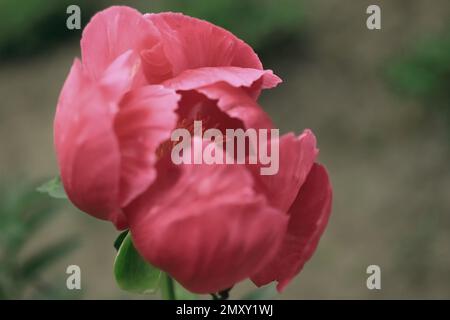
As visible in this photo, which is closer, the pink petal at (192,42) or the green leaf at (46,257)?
the pink petal at (192,42)

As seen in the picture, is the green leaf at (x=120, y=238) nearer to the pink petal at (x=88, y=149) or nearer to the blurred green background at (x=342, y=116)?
the pink petal at (x=88, y=149)

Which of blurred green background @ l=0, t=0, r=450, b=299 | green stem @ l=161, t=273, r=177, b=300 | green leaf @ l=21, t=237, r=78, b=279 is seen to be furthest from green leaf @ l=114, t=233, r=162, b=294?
blurred green background @ l=0, t=0, r=450, b=299

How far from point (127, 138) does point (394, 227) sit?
1351 mm

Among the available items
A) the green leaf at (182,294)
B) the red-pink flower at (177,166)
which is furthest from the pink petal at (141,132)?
the green leaf at (182,294)

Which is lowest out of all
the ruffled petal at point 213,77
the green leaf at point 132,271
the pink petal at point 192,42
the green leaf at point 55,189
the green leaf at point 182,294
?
the green leaf at point 182,294

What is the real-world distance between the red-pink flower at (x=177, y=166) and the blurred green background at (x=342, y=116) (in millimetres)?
1032

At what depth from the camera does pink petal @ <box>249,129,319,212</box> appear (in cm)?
35

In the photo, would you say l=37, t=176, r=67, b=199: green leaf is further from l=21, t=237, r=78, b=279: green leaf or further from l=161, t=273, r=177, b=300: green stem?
l=21, t=237, r=78, b=279: green leaf

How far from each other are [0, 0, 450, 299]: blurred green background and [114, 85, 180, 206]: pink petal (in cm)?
105

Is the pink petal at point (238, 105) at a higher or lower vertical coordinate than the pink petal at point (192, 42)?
lower

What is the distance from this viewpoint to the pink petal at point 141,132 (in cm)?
A: 34

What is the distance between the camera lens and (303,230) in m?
0.37

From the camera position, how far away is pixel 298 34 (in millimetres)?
2021

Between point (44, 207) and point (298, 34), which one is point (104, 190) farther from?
point (298, 34)
